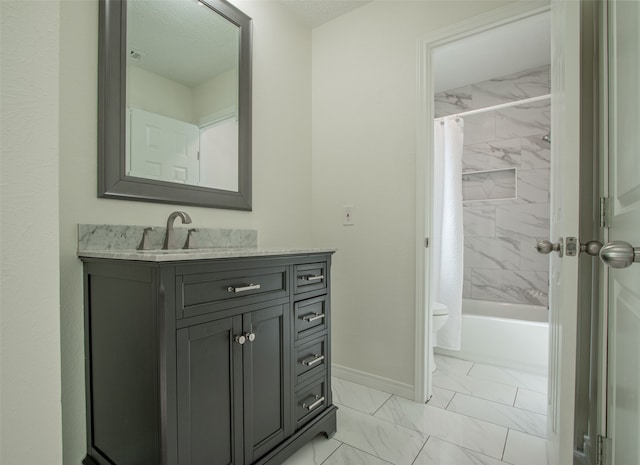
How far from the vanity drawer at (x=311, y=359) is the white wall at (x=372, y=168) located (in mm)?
611

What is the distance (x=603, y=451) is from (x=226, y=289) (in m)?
1.22

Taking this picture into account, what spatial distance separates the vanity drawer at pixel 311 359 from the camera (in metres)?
1.38

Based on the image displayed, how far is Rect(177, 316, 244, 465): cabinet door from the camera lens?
95 centimetres

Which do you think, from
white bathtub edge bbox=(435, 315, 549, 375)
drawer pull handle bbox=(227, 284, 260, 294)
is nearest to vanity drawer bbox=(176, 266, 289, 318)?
drawer pull handle bbox=(227, 284, 260, 294)

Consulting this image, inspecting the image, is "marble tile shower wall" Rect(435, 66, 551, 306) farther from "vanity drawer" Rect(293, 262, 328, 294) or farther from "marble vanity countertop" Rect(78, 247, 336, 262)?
"marble vanity countertop" Rect(78, 247, 336, 262)

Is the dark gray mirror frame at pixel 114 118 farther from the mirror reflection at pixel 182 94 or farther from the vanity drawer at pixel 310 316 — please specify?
the vanity drawer at pixel 310 316

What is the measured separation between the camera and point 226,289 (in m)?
1.08

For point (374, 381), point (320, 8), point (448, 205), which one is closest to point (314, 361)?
point (374, 381)

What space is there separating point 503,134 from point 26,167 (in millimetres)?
3476

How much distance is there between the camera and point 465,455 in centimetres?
138

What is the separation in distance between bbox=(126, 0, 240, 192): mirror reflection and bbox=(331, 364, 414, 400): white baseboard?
4.64ft

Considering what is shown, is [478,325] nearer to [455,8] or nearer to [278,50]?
[455,8]

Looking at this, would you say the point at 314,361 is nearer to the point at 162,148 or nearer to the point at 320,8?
the point at 162,148

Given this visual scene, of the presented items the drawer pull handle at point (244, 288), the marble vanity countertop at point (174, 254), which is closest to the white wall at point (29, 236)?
the marble vanity countertop at point (174, 254)
